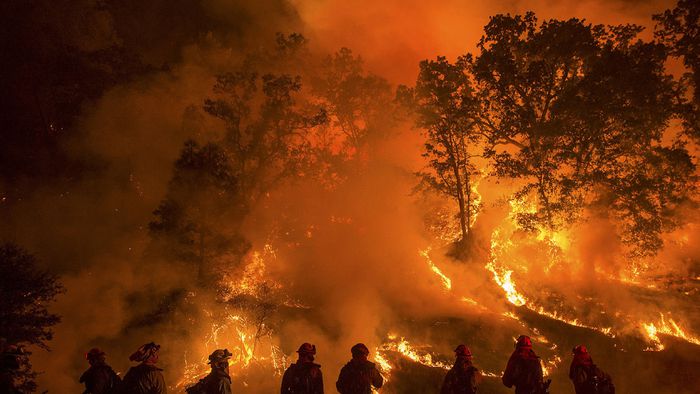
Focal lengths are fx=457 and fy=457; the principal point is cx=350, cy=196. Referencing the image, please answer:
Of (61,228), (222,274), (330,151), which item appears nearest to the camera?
(222,274)

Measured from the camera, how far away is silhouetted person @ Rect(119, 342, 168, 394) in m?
6.54

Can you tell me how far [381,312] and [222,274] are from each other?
6602 mm

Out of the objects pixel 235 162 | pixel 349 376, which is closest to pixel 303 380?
pixel 349 376

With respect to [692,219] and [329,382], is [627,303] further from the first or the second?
[329,382]

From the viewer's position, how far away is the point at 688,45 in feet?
54.3

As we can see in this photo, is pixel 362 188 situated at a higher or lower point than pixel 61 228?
higher

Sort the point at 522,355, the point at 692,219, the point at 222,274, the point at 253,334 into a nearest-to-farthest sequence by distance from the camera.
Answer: the point at 522,355 → the point at 253,334 → the point at 222,274 → the point at 692,219

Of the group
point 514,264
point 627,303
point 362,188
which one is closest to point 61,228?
point 362,188

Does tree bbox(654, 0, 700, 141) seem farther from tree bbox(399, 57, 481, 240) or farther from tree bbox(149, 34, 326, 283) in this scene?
tree bbox(149, 34, 326, 283)

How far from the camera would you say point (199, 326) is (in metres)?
16.6

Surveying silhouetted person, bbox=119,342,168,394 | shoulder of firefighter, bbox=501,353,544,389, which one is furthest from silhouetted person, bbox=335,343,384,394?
silhouetted person, bbox=119,342,168,394

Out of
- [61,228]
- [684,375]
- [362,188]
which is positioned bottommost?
[684,375]

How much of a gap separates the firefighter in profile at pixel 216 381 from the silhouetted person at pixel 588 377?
5158mm

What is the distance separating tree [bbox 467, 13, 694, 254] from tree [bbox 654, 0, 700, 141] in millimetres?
498
